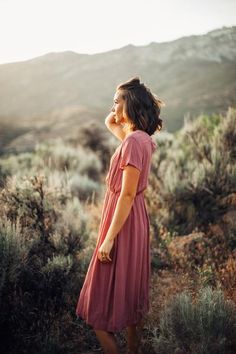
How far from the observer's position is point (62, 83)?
934 inches

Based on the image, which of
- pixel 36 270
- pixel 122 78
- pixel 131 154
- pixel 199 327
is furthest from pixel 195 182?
pixel 122 78

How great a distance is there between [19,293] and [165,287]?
56.8 inches

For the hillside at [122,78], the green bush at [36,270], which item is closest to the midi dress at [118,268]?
the green bush at [36,270]

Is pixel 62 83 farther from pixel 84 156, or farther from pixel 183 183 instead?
pixel 183 183

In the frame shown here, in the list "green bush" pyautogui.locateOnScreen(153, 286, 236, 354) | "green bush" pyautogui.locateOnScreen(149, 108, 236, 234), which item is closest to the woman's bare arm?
"green bush" pyautogui.locateOnScreen(153, 286, 236, 354)

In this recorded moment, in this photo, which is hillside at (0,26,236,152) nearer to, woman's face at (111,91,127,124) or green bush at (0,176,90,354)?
green bush at (0,176,90,354)

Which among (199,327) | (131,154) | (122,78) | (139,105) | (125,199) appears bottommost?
(199,327)

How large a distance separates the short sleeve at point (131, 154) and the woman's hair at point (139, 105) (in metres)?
0.15

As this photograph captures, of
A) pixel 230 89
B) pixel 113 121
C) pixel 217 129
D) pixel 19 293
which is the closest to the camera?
pixel 113 121

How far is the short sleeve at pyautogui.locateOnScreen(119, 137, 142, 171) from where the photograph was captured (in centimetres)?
256

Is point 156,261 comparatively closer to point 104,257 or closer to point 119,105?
point 104,257

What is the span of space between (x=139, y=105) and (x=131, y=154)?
0.32 meters

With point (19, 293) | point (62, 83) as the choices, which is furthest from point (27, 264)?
point (62, 83)

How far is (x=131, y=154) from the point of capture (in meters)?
2.57
